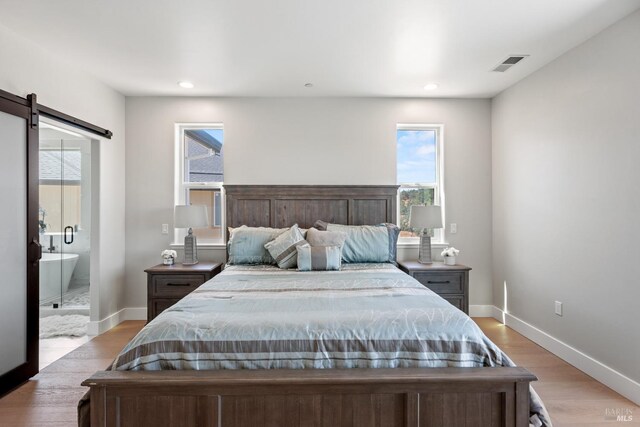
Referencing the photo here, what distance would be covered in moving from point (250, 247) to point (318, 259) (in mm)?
743

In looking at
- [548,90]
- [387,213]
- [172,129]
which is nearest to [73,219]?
[172,129]

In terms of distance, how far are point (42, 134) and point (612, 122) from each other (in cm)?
629

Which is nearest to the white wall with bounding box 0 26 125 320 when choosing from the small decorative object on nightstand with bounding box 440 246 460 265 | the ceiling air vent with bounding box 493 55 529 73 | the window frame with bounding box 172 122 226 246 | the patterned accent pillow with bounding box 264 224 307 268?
the window frame with bounding box 172 122 226 246

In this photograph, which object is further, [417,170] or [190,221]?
[417,170]

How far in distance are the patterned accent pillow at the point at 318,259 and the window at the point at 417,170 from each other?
138 centimetres

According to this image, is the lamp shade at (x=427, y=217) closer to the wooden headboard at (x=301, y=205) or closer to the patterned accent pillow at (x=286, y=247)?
the wooden headboard at (x=301, y=205)

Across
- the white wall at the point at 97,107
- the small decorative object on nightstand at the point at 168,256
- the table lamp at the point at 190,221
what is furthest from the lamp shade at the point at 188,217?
the white wall at the point at 97,107

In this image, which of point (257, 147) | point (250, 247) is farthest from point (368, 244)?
point (257, 147)

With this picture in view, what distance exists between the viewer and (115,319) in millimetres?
3936

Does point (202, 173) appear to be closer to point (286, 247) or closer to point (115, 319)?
point (286, 247)

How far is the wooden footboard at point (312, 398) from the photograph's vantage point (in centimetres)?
156

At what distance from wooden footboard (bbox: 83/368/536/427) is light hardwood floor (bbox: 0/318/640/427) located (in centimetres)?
92

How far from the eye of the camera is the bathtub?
15.0ft

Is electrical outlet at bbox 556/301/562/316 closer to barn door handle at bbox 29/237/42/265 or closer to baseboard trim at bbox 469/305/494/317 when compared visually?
baseboard trim at bbox 469/305/494/317
